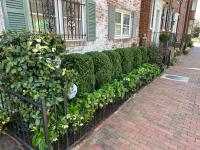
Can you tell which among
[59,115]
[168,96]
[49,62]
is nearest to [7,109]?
[59,115]

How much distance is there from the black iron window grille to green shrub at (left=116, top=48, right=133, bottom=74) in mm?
1246

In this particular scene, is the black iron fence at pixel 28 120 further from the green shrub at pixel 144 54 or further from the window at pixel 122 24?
the window at pixel 122 24

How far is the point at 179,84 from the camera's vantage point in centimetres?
588

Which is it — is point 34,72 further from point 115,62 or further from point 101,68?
point 115,62

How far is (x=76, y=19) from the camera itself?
416 cm

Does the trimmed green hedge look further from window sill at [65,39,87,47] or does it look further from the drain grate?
window sill at [65,39,87,47]

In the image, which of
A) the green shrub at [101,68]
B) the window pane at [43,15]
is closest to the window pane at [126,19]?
the green shrub at [101,68]

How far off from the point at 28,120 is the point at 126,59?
344 centimetres

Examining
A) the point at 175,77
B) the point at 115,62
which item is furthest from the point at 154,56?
the point at 115,62

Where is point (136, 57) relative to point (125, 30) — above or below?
below

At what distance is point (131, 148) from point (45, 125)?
1.46 meters

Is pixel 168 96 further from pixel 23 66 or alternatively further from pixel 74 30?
pixel 23 66

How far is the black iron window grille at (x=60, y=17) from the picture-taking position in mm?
3244

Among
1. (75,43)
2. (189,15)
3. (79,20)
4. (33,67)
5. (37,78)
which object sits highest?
(189,15)
